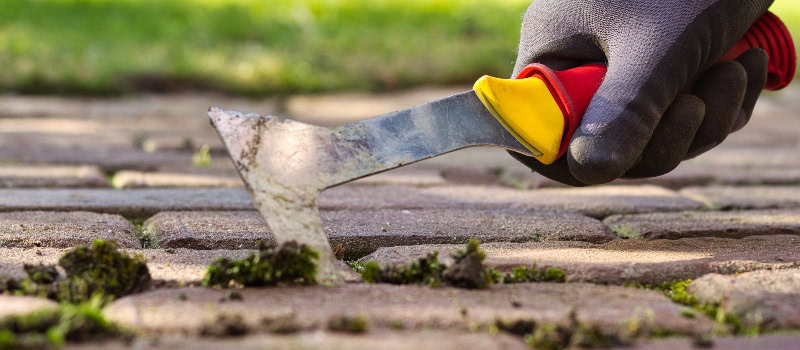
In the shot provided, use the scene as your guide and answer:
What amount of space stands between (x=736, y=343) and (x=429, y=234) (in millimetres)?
899

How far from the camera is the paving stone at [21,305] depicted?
1.41m

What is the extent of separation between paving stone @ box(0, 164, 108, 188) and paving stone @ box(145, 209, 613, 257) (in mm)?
614

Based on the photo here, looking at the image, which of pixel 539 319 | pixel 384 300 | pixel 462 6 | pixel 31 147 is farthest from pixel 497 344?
pixel 462 6

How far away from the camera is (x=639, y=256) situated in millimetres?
1945

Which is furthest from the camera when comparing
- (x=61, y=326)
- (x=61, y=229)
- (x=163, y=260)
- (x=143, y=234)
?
(x=143, y=234)

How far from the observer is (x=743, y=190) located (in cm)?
307

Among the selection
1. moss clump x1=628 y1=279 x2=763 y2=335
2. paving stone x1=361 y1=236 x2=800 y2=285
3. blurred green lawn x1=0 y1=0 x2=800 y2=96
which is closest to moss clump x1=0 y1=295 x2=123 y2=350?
paving stone x1=361 y1=236 x2=800 y2=285

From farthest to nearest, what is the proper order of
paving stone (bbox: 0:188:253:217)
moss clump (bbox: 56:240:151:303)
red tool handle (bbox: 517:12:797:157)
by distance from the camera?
paving stone (bbox: 0:188:253:217) → red tool handle (bbox: 517:12:797:157) → moss clump (bbox: 56:240:151:303)

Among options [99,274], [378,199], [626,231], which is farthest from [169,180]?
[99,274]

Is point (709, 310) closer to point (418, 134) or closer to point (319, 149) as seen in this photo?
point (418, 134)

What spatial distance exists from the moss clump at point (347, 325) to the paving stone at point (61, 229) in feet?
2.77

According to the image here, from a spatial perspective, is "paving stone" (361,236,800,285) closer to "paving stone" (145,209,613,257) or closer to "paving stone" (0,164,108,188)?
"paving stone" (145,209,613,257)

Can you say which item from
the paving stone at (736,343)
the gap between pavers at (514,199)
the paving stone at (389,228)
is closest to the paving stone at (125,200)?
the paving stone at (389,228)

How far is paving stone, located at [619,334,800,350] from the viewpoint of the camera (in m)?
1.35
